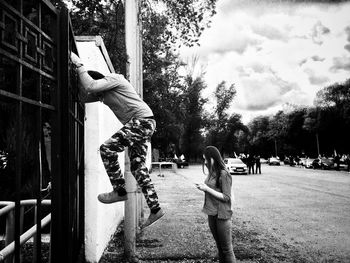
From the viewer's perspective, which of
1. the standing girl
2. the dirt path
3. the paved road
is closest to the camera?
the standing girl

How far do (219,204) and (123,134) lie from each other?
2020 millimetres

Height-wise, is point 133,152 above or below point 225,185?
above

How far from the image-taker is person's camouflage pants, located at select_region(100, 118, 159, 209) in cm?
290

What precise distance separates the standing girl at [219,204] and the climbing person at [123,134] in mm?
1412

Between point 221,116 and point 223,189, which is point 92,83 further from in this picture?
point 221,116

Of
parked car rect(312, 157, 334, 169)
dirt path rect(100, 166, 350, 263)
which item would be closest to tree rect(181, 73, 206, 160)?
parked car rect(312, 157, 334, 169)

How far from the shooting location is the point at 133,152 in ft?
10.1

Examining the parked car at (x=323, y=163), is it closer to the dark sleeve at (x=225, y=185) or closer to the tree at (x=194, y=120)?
the tree at (x=194, y=120)

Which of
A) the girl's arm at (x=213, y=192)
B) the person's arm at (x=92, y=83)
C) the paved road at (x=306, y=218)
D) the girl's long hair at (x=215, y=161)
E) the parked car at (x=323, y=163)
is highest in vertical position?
the person's arm at (x=92, y=83)

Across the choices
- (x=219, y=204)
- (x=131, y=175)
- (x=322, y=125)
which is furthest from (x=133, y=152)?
(x=322, y=125)

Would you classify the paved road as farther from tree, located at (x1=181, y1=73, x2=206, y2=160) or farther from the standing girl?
tree, located at (x1=181, y1=73, x2=206, y2=160)

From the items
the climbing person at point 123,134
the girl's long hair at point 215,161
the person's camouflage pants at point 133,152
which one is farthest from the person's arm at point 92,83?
the girl's long hair at point 215,161

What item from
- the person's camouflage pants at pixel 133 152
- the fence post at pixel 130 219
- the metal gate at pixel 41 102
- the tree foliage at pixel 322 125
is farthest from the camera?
the tree foliage at pixel 322 125

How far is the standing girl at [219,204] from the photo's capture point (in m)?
4.31
